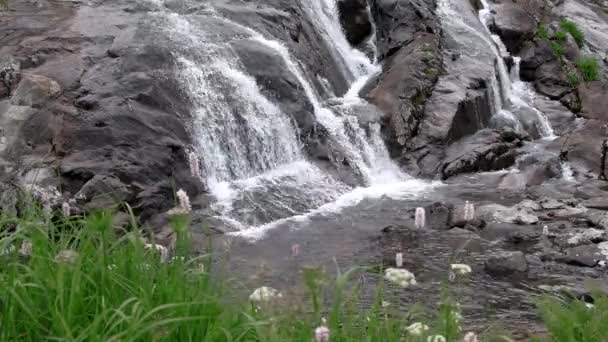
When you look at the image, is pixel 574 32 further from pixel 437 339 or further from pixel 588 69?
pixel 437 339

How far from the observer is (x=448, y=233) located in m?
9.45

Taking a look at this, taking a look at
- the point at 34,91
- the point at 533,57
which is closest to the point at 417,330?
the point at 34,91

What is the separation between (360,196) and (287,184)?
1.15m

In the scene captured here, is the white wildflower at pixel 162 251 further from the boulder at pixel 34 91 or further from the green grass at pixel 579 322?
the boulder at pixel 34 91

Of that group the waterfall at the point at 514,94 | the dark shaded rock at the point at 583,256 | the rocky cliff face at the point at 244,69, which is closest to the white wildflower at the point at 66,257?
the rocky cliff face at the point at 244,69

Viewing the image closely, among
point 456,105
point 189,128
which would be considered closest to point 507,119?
point 456,105

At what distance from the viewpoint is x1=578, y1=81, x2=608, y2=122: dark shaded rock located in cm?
1593

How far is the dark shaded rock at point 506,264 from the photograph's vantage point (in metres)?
8.12

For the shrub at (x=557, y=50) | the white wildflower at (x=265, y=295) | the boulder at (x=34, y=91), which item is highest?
the white wildflower at (x=265, y=295)

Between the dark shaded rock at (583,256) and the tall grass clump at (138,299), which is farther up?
the tall grass clump at (138,299)

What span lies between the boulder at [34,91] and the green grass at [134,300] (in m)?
6.17

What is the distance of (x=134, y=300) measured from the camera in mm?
3150

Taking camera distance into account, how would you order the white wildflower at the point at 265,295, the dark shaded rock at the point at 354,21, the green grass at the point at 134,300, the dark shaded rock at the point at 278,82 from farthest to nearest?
the dark shaded rock at the point at 354,21 → the dark shaded rock at the point at 278,82 → the white wildflower at the point at 265,295 → the green grass at the point at 134,300

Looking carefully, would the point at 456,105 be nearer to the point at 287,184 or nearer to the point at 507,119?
the point at 507,119
